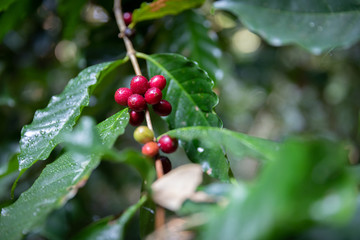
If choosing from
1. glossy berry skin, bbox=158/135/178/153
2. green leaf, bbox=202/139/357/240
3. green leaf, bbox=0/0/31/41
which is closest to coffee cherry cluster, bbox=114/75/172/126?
glossy berry skin, bbox=158/135/178/153

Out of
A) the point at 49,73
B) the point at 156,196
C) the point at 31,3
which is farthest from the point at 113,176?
the point at 156,196

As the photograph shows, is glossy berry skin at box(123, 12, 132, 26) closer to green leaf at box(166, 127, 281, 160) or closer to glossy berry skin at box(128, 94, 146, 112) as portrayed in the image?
glossy berry skin at box(128, 94, 146, 112)

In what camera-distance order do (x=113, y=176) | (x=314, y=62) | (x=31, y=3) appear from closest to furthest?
1. (x=31, y=3)
2. (x=113, y=176)
3. (x=314, y=62)

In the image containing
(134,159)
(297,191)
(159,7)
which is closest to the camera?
(297,191)

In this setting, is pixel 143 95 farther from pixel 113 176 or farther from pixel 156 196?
pixel 113 176

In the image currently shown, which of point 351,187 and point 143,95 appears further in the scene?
point 143,95

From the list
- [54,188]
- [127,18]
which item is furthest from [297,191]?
[127,18]

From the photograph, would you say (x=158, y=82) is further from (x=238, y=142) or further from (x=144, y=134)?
(x=238, y=142)
